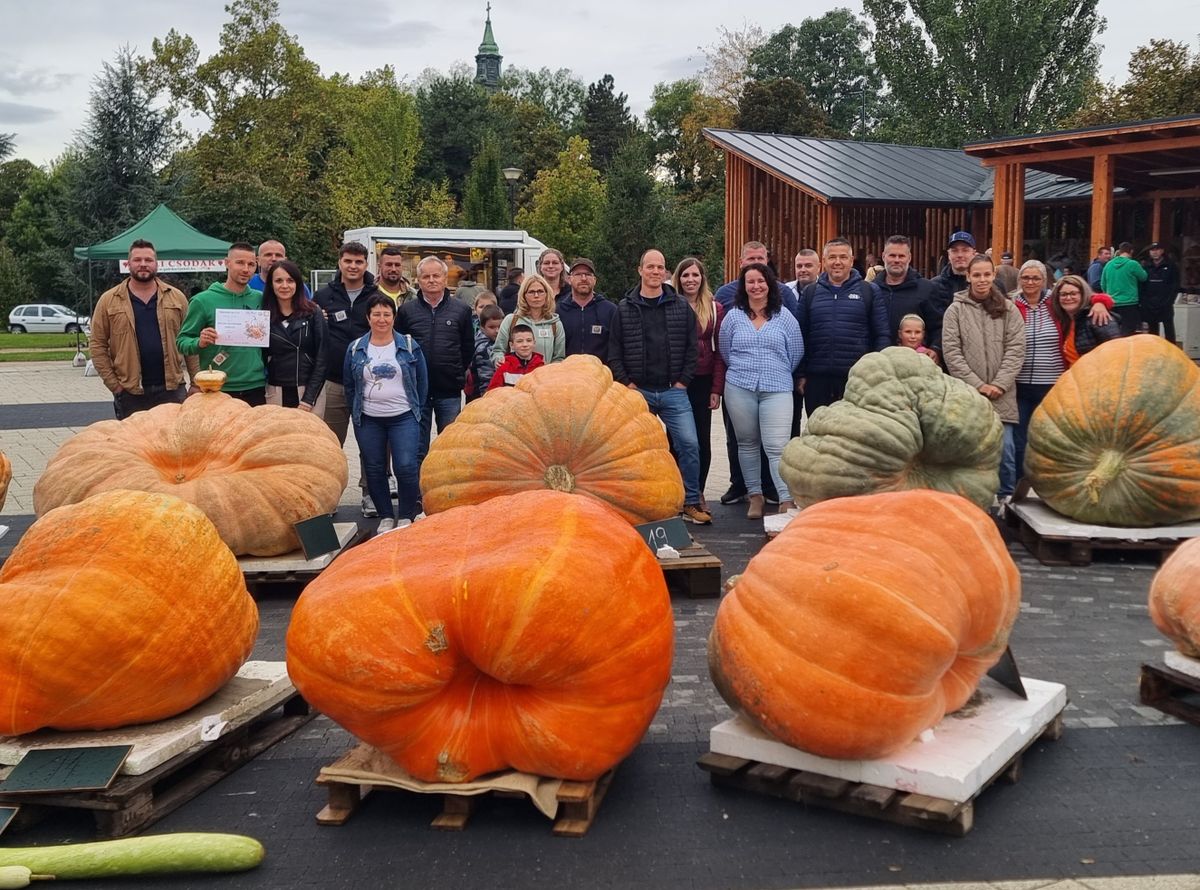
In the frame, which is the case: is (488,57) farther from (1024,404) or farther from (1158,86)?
(1024,404)

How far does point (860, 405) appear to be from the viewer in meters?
6.24

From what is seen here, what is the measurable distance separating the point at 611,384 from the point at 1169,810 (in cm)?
348

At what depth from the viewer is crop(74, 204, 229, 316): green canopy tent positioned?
20.7 metres

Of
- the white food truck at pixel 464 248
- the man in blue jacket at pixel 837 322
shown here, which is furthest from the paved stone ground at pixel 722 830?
the white food truck at pixel 464 248

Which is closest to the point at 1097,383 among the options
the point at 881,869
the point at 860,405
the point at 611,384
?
the point at 860,405

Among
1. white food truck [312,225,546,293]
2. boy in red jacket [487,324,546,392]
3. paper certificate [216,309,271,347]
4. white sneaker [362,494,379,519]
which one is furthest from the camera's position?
white food truck [312,225,546,293]

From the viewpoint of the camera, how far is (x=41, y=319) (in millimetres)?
40031

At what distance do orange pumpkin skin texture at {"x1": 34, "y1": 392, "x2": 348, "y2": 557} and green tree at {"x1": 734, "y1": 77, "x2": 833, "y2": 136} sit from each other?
3876cm

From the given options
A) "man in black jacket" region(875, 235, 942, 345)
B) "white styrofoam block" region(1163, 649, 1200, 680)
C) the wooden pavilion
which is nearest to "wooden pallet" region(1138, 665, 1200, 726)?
"white styrofoam block" region(1163, 649, 1200, 680)

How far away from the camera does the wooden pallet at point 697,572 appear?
5.77 m

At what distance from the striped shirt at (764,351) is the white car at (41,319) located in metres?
37.7

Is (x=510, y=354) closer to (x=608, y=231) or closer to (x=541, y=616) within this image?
(x=541, y=616)

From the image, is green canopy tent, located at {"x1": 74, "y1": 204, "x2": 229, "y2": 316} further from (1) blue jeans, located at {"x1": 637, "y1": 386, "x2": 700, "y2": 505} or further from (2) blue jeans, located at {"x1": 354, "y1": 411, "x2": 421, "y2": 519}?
(1) blue jeans, located at {"x1": 637, "y1": 386, "x2": 700, "y2": 505}

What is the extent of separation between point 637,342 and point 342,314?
2102 mm
